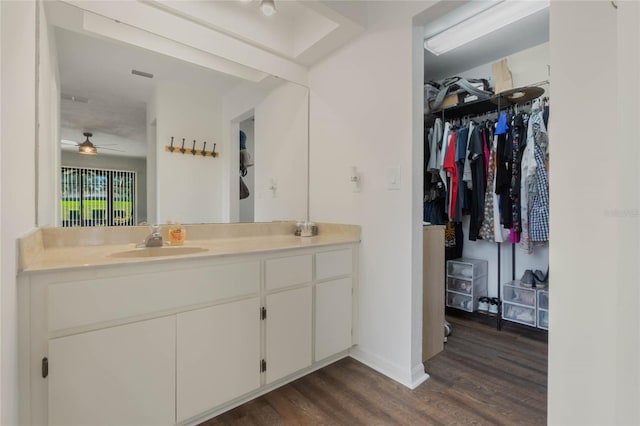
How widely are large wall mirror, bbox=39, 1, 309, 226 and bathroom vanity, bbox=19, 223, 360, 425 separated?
0.77ft

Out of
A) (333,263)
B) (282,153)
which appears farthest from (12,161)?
(282,153)

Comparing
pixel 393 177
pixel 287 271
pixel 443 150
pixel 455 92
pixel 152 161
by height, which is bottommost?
pixel 287 271

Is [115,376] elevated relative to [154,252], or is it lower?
lower

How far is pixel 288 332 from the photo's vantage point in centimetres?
169

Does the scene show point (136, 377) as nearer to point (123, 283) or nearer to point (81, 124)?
point (123, 283)

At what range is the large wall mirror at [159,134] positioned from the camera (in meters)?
1.57

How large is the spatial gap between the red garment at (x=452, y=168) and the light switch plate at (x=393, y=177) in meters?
1.08

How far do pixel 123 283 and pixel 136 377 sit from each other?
0.40 m

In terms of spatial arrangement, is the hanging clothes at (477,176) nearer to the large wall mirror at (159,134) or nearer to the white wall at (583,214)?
the large wall mirror at (159,134)

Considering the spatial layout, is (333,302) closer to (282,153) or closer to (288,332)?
(288,332)

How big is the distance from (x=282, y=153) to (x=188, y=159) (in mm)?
761

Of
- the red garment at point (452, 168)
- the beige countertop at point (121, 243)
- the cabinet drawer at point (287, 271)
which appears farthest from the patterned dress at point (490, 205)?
the cabinet drawer at point (287, 271)

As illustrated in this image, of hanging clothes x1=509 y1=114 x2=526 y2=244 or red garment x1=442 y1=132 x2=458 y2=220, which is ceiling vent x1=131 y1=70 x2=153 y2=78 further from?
hanging clothes x1=509 y1=114 x2=526 y2=244

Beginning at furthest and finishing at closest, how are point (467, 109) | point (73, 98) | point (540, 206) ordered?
point (467, 109), point (540, 206), point (73, 98)
